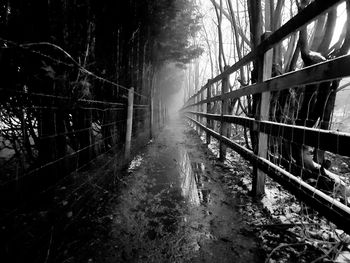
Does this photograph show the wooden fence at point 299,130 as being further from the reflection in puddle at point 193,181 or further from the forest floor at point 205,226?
the reflection in puddle at point 193,181

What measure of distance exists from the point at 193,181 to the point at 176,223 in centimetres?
122

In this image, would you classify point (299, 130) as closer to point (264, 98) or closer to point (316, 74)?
point (316, 74)

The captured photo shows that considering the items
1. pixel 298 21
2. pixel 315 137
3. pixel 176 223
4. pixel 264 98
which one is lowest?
pixel 176 223

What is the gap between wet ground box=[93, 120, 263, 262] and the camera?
5.31 feet

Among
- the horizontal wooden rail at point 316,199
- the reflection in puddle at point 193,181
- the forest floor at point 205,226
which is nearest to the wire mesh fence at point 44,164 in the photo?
the forest floor at point 205,226

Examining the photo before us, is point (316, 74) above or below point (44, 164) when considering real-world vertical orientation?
above

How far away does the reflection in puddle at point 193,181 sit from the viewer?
2.61m

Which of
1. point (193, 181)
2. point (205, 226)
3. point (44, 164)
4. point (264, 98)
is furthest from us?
point (193, 181)

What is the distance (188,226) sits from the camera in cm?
198

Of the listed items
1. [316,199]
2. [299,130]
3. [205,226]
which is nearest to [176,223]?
[205,226]

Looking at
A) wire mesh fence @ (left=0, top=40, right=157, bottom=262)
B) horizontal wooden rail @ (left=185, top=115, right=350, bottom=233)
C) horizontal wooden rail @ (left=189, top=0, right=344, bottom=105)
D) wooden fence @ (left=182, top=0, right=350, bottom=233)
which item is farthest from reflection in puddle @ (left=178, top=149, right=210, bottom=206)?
horizontal wooden rail @ (left=189, top=0, right=344, bottom=105)

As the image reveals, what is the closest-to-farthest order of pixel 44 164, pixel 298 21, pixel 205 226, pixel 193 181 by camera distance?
pixel 298 21, pixel 205 226, pixel 44 164, pixel 193 181

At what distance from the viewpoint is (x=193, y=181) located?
3.22 meters

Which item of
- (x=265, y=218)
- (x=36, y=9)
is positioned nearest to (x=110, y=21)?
(x=36, y=9)
